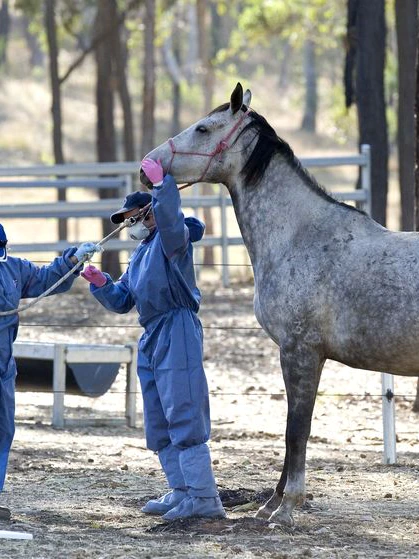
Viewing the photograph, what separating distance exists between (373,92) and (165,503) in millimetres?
9079

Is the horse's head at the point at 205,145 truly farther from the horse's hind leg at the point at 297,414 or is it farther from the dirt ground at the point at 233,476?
the dirt ground at the point at 233,476

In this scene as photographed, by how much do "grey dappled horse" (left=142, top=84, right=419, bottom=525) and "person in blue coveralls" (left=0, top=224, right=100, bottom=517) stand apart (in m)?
0.78

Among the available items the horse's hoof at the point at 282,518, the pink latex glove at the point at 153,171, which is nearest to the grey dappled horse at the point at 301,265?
the horse's hoof at the point at 282,518

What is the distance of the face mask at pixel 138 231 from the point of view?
6.42 m

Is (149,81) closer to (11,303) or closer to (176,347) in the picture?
(11,303)

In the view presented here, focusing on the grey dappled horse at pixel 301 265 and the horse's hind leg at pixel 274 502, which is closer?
the grey dappled horse at pixel 301 265

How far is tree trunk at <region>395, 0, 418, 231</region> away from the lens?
13.7 metres

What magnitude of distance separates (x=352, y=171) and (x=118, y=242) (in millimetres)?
36798

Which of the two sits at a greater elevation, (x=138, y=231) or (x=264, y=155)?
(x=264, y=155)

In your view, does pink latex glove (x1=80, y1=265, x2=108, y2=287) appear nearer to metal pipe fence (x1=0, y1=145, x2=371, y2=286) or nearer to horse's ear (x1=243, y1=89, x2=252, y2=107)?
horse's ear (x1=243, y1=89, x2=252, y2=107)

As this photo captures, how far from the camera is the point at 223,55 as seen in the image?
2788 cm

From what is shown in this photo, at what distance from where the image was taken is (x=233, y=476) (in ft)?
25.6

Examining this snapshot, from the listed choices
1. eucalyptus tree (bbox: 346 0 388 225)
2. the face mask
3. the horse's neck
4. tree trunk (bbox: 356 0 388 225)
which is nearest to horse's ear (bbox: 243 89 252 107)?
the horse's neck

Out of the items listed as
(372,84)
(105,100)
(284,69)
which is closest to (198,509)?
(372,84)
